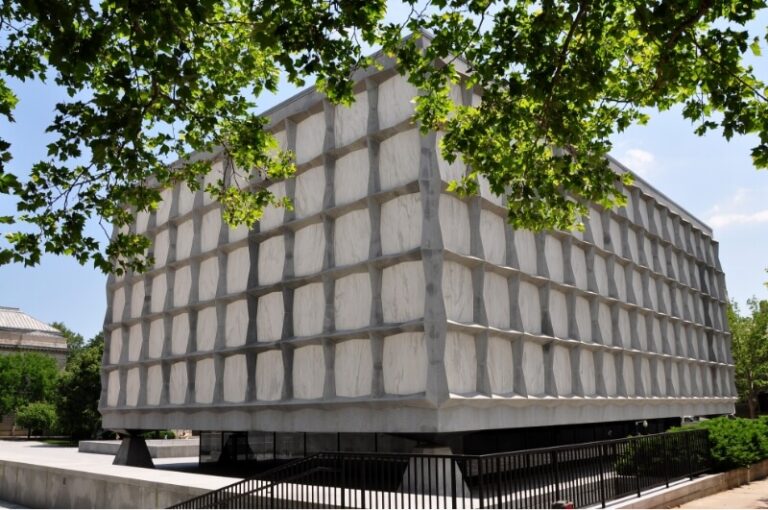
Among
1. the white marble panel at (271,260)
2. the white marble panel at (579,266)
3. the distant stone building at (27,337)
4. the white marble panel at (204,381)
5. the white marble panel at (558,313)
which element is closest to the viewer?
the white marble panel at (271,260)

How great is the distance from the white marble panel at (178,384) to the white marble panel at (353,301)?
29.0 ft

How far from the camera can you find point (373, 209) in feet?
62.6

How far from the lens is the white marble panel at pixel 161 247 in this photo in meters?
28.2

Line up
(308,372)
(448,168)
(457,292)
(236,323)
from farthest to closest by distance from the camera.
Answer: (236,323), (308,372), (448,168), (457,292)

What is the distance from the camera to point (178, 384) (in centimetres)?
2570

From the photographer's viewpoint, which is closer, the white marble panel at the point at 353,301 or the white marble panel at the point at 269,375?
the white marble panel at the point at 353,301

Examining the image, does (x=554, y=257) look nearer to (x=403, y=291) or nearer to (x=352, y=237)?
(x=403, y=291)

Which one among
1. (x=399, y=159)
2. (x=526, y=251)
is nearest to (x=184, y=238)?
(x=399, y=159)

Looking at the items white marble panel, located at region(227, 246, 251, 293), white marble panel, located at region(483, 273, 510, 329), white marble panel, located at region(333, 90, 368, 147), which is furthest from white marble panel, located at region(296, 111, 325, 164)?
white marble panel, located at region(483, 273, 510, 329)

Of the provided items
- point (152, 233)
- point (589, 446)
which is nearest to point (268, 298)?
point (152, 233)

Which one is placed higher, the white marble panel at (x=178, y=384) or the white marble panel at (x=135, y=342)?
the white marble panel at (x=135, y=342)

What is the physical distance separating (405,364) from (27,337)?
94874mm

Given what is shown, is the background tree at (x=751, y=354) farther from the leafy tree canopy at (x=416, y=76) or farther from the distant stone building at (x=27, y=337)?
the distant stone building at (x=27, y=337)

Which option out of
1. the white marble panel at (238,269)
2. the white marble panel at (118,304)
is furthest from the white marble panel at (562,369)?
the white marble panel at (118,304)
